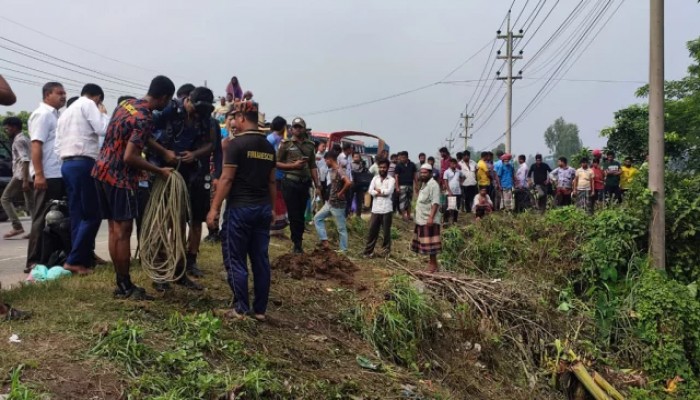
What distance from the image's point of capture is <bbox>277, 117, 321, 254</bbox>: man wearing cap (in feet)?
25.7

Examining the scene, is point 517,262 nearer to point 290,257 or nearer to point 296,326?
point 290,257

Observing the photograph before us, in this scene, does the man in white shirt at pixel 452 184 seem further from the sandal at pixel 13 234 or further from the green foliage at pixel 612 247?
the sandal at pixel 13 234

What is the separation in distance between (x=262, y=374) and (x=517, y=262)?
6678mm

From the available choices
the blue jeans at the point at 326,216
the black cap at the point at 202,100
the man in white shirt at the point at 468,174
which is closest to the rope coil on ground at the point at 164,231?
the black cap at the point at 202,100

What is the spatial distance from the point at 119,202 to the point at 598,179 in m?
13.4

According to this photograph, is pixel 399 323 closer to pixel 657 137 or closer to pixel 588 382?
pixel 588 382

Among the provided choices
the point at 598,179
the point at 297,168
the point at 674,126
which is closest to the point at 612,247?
the point at 297,168

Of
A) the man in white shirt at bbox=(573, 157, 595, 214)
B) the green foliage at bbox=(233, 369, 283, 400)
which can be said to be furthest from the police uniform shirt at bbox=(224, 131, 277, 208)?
the man in white shirt at bbox=(573, 157, 595, 214)

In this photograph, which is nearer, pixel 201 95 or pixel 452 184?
pixel 201 95

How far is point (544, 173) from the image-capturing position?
15.0m

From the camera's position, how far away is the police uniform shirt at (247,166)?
4.68 m

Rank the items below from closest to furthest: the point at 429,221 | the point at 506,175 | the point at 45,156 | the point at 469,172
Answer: the point at 45,156 < the point at 429,221 < the point at 506,175 < the point at 469,172

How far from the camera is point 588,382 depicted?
612cm

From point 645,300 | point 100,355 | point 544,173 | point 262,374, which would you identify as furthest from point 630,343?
point 544,173
